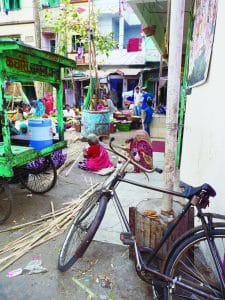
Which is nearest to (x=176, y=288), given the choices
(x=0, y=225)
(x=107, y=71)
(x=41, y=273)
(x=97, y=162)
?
(x=41, y=273)

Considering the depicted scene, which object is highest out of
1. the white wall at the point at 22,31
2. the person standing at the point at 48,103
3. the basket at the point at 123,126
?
the white wall at the point at 22,31

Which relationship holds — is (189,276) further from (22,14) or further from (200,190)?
(22,14)

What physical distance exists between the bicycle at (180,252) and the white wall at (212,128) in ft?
1.60

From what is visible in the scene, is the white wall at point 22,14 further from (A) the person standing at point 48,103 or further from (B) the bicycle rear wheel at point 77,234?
(B) the bicycle rear wheel at point 77,234

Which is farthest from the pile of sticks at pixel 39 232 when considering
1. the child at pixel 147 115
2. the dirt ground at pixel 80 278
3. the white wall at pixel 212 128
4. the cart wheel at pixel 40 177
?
the child at pixel 147 115

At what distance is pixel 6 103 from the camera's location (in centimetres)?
347

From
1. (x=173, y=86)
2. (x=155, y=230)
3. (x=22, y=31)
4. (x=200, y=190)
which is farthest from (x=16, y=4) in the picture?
(x=200, y=190)

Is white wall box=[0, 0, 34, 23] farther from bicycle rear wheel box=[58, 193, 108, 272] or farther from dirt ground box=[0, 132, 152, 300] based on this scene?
bicycle rear wheel box=[58, 193, 108, 272]

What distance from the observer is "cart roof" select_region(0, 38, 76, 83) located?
3.08m

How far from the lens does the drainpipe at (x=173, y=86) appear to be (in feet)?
8.23

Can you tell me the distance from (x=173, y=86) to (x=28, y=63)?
200 centimetres

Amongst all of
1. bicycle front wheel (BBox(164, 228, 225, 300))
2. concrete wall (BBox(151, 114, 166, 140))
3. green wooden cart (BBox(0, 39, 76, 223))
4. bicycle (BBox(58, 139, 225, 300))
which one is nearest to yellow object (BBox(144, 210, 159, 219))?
bicycle (BBox(58, 139, 225, 300))

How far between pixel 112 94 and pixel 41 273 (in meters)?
19.6

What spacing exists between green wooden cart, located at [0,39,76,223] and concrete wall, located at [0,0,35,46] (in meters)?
17.2
